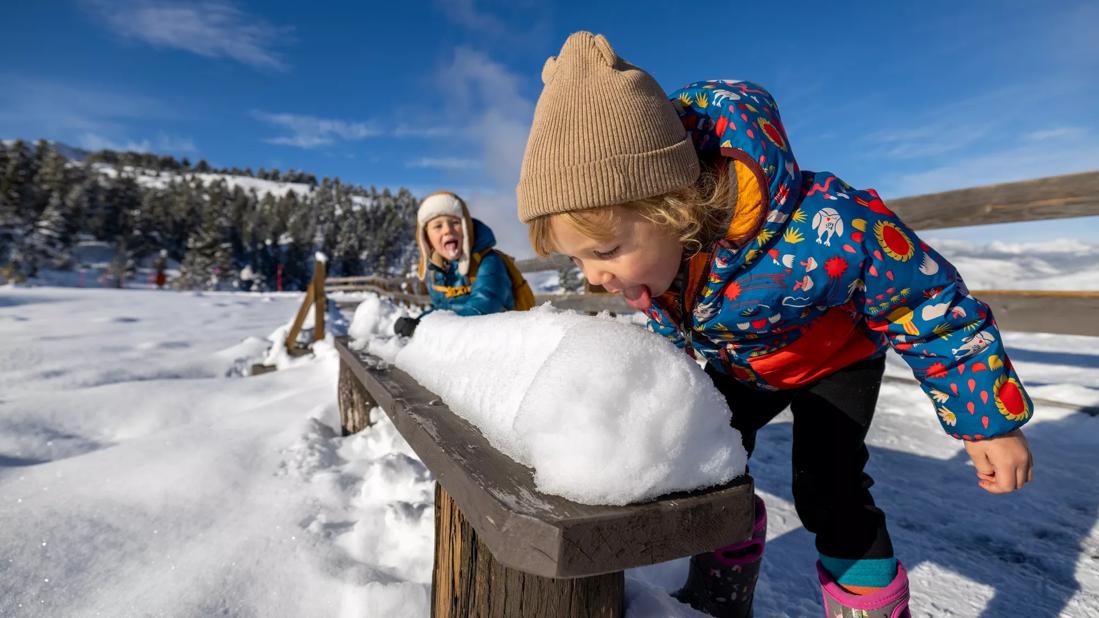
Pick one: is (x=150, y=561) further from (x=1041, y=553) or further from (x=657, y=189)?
(x=1041, y=553)

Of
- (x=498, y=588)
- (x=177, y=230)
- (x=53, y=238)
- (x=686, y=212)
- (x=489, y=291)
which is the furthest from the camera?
(x=177, y=230)

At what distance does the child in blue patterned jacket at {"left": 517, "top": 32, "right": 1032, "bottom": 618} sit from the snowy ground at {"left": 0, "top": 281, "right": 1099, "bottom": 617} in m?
0.52

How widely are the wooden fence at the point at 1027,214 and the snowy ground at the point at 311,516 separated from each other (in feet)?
2.19

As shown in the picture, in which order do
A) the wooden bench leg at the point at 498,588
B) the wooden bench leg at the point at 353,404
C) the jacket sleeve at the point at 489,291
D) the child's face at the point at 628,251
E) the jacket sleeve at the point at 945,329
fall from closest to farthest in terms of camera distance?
the wooden bench leg at the point at 498,588 → the jacket sleeve at the point at 945,329 → the child's face at the point at 628,251 → the wooden bench leg at the point at 353,404 → the jacket sleeve at the point at 489,291

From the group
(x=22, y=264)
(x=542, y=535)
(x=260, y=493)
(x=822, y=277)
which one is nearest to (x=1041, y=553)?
(x=822, y=277)

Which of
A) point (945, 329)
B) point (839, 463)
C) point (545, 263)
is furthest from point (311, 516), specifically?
point (545, 263)

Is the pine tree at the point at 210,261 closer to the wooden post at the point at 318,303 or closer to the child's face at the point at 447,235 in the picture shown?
the wooden post at the point at 318,303

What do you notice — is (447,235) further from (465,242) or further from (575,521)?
(575,521)

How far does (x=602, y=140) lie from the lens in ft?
3.36

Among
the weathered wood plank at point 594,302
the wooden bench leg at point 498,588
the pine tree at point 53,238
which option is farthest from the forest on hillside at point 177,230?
the wooden bench leg at point 498,588

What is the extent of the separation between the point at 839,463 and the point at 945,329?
418 mm

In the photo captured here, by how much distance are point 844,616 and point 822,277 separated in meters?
0.81

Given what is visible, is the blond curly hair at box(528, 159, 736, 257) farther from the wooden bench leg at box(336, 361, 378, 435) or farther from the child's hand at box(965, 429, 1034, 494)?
the wooden bench leg at box(336, 361, 378, 435)

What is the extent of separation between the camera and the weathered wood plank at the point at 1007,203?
255 centimetres
